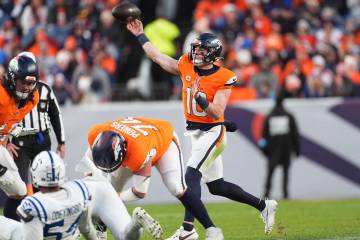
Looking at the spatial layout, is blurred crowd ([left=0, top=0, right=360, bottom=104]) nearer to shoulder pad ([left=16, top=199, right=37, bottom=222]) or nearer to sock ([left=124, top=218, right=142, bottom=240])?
sock ([left=124, top=218, right=142, bottom=240])

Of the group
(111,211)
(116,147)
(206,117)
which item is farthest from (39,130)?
(111,211)

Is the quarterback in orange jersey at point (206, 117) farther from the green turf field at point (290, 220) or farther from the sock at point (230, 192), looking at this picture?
the green turf field at point (290, 220)

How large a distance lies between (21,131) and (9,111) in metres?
0.57

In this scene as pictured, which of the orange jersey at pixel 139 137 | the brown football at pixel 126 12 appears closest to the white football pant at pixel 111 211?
the orange jersey at pixel 139 137

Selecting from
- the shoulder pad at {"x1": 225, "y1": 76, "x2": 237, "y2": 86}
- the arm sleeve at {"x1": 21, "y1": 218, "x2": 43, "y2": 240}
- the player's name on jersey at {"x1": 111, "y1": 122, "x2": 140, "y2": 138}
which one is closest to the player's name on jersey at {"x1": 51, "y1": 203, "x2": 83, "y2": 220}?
the arm sleeve at {"x1": 21, "y1": 218, "x2": 43, "y2": 240}

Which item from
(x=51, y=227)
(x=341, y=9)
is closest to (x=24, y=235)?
(x=51, y=227)

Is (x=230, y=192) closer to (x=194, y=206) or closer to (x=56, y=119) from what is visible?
(x=194, y=206)

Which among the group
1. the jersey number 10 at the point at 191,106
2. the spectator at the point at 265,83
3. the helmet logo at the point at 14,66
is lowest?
the spectator at the point at 265,83

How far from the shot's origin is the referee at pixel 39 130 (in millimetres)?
9602

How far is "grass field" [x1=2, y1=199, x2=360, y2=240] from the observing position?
9.41 meters

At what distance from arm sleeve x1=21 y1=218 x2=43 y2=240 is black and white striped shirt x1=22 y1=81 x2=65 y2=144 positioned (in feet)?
9.88

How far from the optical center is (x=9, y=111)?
351 inches

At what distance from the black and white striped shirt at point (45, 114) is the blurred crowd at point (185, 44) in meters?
6.08

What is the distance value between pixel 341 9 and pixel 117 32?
4.49m
